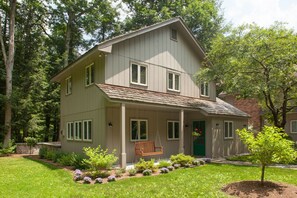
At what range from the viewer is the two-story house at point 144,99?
12000mm

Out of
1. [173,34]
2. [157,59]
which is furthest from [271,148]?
[173,34]

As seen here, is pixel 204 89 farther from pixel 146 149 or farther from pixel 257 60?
pixel 146 149

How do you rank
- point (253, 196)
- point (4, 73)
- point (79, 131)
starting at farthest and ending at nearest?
point (4, 73), point (79, 131), point (253, 196)

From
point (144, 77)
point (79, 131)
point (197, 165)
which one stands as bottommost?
point (197, 165)

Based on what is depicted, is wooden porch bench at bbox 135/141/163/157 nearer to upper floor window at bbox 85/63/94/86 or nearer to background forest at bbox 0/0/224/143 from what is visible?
upper floor window at bbox 85/63/94/86

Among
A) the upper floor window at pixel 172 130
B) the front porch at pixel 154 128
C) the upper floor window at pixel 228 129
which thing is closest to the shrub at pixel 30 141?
the front porch at pixel 154 128

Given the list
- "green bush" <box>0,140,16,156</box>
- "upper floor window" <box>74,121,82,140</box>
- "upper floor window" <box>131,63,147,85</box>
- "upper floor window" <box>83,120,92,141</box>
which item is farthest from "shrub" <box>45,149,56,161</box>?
"upper floor window" <box>131,63,147,85</box>

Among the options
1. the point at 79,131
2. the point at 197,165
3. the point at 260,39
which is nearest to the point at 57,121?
the point at 79,131

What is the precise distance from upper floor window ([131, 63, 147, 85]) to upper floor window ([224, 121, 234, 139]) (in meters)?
6.44

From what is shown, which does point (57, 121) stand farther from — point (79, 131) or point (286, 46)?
point (286, 46)

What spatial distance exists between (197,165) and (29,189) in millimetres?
7384

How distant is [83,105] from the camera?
14195mm

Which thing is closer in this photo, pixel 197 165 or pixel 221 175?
pixel 221 175

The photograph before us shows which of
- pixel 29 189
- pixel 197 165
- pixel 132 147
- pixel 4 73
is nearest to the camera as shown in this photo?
pixel 29 189
